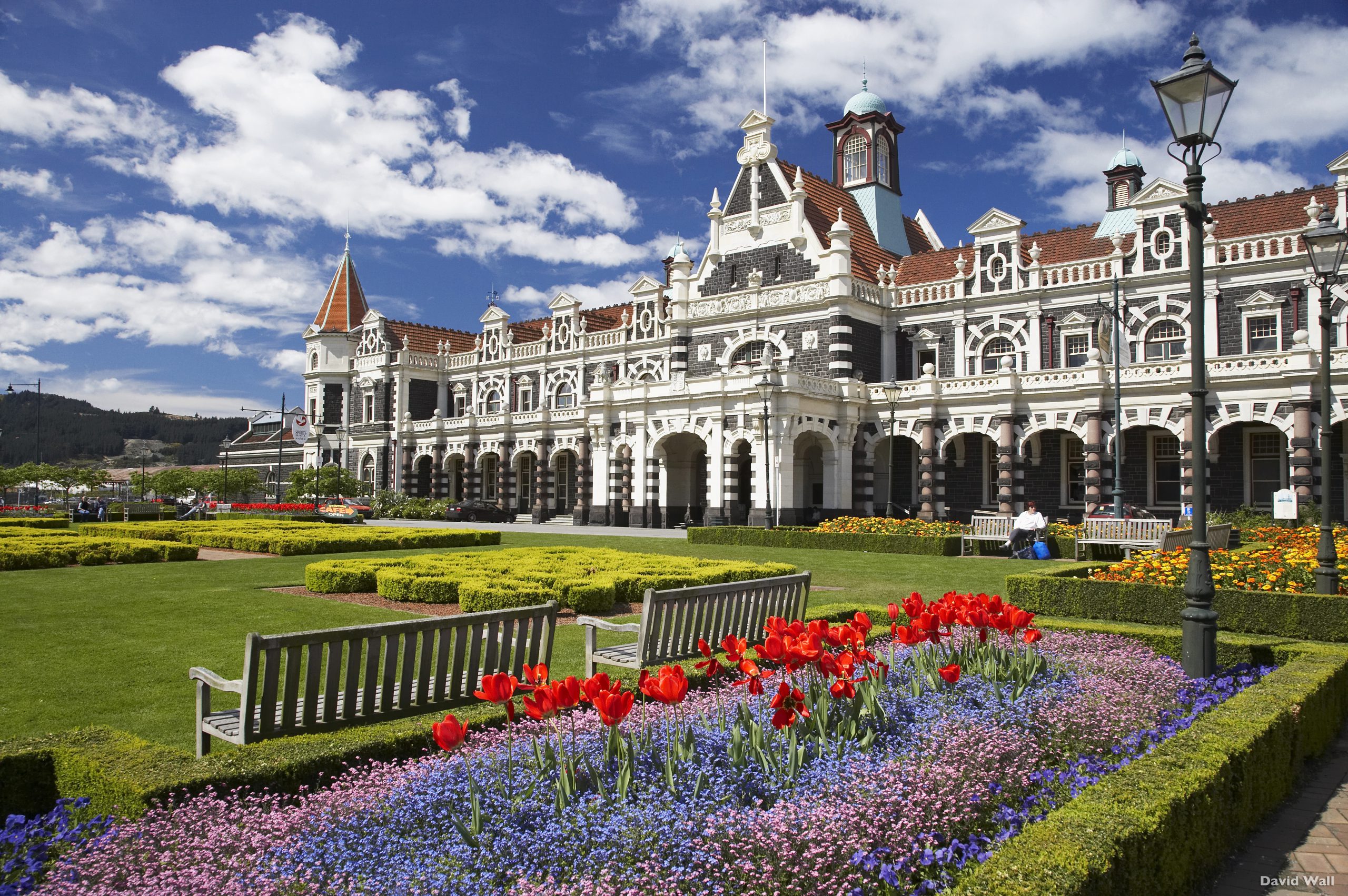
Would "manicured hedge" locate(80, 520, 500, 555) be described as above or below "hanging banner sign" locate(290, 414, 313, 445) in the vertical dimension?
below

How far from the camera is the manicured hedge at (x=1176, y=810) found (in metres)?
3.55

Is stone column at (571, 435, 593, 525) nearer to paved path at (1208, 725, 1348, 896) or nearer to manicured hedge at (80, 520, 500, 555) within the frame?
manicured hedge at (80, 520, 500, 555)

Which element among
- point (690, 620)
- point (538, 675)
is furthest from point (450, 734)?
point (690, 620)

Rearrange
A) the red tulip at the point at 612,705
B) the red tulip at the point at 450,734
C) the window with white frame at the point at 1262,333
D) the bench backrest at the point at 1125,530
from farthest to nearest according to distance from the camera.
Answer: the window with white frame at the point at 1262,333, the bench backrest at the point at 1125,530, the red tulip at the point at 612,705, the red tulip at the point at 450,734

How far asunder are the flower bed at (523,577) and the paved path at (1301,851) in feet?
24.8

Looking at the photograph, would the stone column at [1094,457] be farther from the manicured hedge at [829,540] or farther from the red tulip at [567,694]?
the red tulip at [567,694]

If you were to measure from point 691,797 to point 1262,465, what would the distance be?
106ft

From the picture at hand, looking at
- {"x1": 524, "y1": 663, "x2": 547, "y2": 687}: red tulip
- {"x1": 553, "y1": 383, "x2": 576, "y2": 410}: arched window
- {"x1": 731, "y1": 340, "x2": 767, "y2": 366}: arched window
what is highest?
{"x1": 731, "y1": 340, "x2": 767, "y2": 366}: arched window

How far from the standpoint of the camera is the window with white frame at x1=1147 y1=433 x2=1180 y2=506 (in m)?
31.5

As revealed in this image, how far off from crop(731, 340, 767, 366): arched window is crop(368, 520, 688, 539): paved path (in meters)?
8.53

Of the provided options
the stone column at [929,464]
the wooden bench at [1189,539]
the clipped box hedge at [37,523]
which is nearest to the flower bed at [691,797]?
the wooden bench at [1189,539]

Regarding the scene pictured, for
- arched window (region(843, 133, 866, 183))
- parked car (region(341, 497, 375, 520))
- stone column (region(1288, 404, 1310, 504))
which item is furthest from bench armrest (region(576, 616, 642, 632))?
arched window (region(843, 133, 866, 183))

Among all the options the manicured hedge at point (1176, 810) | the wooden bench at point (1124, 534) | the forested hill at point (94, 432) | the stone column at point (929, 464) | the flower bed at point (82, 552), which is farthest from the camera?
the forested hill at point (94, 432)

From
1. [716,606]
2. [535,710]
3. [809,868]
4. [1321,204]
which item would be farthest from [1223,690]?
[1321,204]
